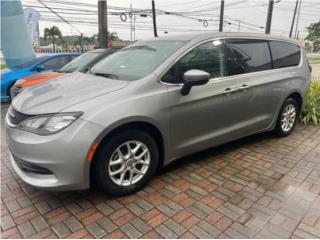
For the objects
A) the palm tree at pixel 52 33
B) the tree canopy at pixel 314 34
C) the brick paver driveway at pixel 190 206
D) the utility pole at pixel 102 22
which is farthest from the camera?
the tree canopy at pixel 314 34

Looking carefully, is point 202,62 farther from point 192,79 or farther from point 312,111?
point 312,111

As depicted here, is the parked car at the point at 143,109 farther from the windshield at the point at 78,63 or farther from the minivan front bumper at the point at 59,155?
the windshield at the point at 78,63

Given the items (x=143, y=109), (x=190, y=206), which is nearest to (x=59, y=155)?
(x=143, y=109)

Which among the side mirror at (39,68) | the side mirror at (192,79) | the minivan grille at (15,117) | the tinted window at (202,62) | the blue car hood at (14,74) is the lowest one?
the blue car hood at (14,74)

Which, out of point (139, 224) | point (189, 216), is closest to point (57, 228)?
point (139, 224)

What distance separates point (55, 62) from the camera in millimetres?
8062

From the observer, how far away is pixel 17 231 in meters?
2.28

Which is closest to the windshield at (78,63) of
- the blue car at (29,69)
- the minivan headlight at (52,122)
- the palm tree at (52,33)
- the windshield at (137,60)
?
the blue car at (29,69)

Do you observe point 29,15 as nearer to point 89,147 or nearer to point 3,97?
point 3,97

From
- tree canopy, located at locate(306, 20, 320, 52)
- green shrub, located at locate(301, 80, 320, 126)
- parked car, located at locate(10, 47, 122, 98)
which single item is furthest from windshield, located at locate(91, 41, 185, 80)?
tree canopy, located at locate(306, 20, 320, 52)

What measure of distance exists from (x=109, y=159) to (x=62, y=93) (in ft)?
2.77

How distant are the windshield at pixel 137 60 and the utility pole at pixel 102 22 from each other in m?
8.33

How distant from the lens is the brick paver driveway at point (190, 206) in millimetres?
2299

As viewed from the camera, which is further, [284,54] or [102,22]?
[102,22]
